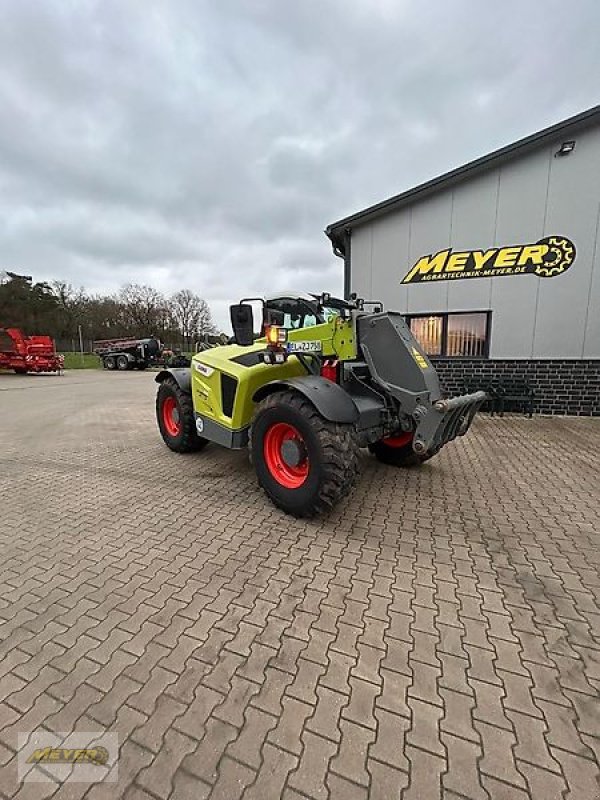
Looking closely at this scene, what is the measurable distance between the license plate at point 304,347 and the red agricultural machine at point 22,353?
21.0m

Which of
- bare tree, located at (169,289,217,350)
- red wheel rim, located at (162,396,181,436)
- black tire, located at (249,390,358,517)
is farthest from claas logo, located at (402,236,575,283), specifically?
bare tree, located at (169,289,217,350)

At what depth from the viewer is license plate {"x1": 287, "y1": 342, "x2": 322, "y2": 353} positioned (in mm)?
4082

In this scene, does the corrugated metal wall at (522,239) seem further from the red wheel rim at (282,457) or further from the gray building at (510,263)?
the red wheel rim at (282,457)

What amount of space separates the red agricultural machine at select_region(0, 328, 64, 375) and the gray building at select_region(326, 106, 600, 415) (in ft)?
60.2

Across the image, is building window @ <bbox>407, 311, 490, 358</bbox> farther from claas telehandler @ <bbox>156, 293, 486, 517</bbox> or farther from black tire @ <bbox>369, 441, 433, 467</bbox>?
claas telehandler @ <bbox>156, 293, 486, 517</bbox>

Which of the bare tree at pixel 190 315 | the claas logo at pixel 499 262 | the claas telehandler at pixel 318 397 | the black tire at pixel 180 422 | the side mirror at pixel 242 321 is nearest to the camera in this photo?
the claas telehandler at pixel 318 397

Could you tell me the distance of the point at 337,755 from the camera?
155 cm

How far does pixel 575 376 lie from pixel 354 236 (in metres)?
6.01

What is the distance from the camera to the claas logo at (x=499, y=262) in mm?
7980

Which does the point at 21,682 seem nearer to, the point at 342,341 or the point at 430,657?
the point at 430,657

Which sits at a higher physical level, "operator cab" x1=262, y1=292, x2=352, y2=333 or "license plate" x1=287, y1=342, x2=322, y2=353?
"operator cab" x1=262, y1=292, x2=352, y2=333

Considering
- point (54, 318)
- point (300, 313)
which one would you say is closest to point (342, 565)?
point (300, 313)

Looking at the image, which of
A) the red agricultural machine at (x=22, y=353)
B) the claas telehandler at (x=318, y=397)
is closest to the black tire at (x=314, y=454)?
the claas telehandler at (x=318, y=397)

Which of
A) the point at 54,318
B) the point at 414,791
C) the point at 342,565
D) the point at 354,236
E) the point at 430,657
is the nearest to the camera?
the point at 414,791
